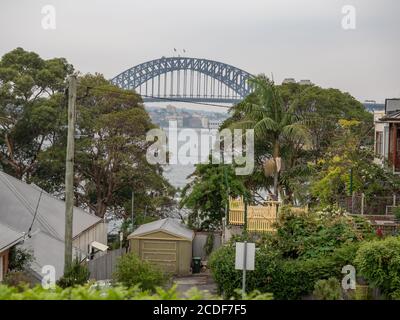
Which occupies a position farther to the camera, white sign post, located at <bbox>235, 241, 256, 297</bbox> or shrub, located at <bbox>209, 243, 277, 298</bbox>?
shrub, located at <bbox>209, 243, 277, 298</bbox>

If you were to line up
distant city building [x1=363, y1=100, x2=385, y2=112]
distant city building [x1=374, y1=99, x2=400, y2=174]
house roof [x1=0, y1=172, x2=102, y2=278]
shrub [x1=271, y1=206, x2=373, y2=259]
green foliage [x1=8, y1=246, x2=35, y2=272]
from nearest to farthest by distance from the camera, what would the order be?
shrub [x1=271, y1=206, x2=373, y2=259] < green foliage [x1=8, y1=246, x2=35, y2=272] < house roof [x1=0, y1=172, x2=102, y2=278] < distant city building [x1=374, y1=99, x2=400, y2=174] < distant city building [x1=363, y1=100, x2=385, y2=112]

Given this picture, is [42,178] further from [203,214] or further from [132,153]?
[203,214]

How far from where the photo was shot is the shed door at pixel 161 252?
20828 mm

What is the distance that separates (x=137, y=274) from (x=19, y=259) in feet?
11.0

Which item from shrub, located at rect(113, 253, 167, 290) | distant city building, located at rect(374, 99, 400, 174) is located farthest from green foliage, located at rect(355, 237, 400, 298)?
distant city building, located at rect(374, 99, 400, 174)

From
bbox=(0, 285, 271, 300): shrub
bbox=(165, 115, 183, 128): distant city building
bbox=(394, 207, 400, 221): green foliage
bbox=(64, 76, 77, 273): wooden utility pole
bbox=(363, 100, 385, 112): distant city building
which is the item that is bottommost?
bbox=(394, 207, 400, 221): green foliage

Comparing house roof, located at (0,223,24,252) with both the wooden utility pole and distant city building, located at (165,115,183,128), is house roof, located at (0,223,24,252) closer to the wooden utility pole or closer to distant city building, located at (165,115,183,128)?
the wooden utility pole

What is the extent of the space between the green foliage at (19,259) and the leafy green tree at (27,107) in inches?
666

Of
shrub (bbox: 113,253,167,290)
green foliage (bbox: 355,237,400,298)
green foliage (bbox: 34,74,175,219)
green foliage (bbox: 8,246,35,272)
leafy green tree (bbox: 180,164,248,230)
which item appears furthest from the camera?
green foliage (bbox: 34,74,175,219)

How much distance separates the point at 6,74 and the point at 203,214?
13.9 m

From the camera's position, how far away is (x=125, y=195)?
34094mm

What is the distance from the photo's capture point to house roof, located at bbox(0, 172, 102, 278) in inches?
661

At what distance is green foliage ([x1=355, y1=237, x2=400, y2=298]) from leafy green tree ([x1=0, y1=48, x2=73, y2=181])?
873 inches
